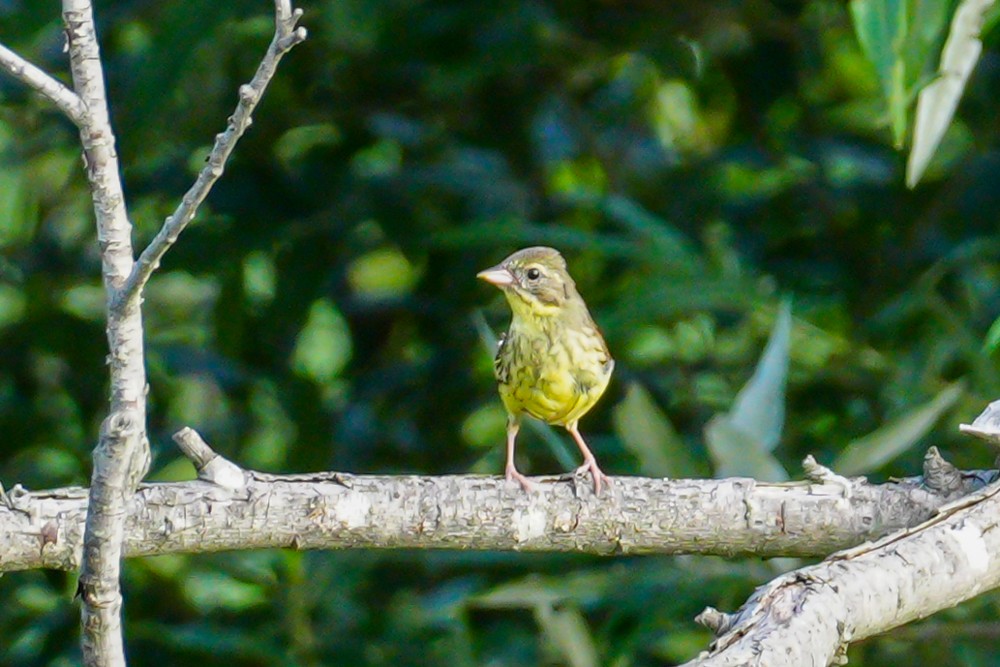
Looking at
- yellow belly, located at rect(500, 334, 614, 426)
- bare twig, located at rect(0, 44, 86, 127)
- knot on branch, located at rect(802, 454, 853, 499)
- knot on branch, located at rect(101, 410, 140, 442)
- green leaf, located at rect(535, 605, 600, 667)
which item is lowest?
knot on branch, located at rect(101, 410, 140, 442)

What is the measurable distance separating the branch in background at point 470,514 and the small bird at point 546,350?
56 centimetres

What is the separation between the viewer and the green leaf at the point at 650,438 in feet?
11.9

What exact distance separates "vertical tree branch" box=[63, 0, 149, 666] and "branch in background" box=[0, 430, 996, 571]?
0.81m

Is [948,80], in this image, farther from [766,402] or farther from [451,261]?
[451,261]

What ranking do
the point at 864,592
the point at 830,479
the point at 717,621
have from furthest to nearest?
1. the point at 830,479
2. the point at 864,592
3. the point at 717,621

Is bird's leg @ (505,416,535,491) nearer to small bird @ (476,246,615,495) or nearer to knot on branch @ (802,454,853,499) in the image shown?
small bird @ (476,246,615,495)

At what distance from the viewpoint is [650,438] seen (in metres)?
3.65

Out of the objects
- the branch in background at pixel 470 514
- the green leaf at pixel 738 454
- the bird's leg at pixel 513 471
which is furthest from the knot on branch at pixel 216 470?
the green leaf at pixel 738 454

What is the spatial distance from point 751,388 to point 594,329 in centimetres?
42

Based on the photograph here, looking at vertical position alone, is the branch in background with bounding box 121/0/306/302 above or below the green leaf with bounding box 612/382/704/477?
below

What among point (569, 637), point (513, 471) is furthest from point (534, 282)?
point (569, 637)

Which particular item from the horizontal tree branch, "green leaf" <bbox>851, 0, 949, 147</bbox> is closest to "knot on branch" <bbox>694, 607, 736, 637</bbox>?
the horizontal tree branch

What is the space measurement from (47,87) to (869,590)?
1.47m

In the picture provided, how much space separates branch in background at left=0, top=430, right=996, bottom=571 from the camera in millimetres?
2373
